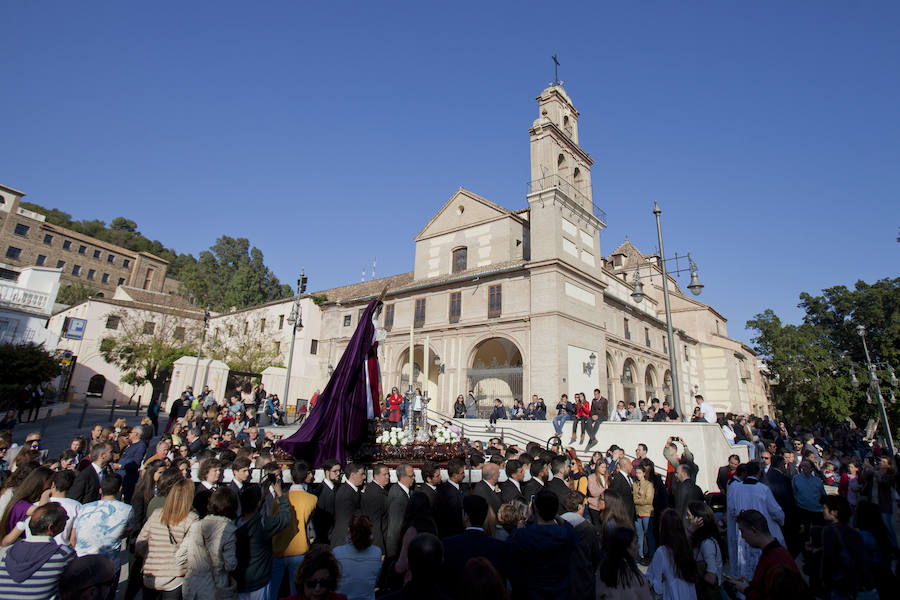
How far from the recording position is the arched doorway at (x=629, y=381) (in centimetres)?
3000

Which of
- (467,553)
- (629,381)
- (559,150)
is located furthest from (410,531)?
(629,381)

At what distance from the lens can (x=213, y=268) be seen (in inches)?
2414

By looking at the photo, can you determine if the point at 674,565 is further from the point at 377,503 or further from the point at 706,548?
the point at 377,503

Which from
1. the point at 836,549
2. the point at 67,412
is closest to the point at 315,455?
the point at 836,549

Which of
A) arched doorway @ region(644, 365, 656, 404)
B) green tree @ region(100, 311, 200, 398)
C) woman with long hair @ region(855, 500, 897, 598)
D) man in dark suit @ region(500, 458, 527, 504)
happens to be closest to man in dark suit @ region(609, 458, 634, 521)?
man in dark suit @ region(500, 458, 527, 504)

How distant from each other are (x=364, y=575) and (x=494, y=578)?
1.70 meters

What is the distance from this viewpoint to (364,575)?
378 cm

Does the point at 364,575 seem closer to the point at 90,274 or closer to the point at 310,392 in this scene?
the point at 310,392

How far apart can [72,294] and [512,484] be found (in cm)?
6163

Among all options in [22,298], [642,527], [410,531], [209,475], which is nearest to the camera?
[410,531]

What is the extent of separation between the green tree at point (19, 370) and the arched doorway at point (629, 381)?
30908 millimetres

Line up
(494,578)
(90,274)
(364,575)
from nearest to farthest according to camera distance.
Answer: (494,578) < (364,575) < (90,274)

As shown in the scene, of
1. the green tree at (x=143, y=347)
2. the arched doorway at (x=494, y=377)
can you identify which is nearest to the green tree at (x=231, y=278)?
the green tree at (x=143, y=347)

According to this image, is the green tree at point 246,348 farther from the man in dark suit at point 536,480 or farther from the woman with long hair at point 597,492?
the woman with long hair at point 597,492
